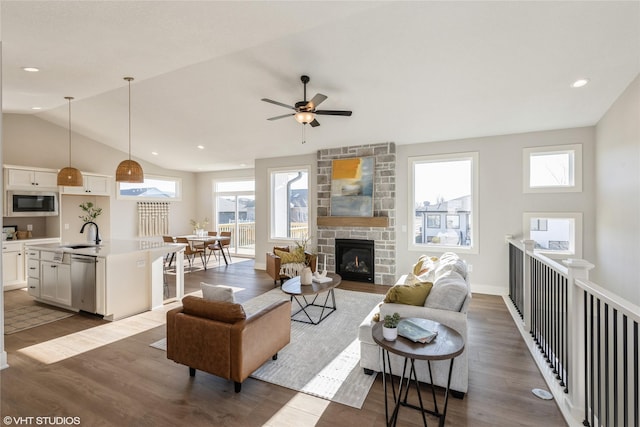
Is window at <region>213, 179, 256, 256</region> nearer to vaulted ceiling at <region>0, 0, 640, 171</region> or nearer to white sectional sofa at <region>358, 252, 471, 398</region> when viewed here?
vaulted ceiling at <region>0, 0, 640, 171</region>

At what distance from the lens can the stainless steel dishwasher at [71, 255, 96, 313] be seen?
3926 mm

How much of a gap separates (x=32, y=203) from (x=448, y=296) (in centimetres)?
751

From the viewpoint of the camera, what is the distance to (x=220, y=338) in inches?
92.8

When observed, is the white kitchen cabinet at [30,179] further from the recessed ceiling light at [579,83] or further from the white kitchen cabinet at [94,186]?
the recessed ceiling light at [579,83]

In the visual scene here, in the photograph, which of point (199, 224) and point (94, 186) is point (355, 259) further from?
point (94, 186)

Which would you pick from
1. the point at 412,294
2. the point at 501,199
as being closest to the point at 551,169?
the point at 501,199

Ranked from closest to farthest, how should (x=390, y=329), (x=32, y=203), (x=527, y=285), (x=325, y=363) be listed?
(x=390, y=329)
(x=325, y=363)
(x=527, y=285)
(x=32, y=203)

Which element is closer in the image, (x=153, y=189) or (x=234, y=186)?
(x=153, y=189)

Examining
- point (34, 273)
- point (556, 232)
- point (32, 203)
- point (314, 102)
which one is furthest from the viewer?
point (32, 203)

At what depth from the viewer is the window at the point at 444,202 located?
210 inches

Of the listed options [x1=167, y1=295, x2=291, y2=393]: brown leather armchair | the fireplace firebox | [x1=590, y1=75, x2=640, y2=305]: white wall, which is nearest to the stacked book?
[x1=167, y1=295, x2=291, y2=393]: brown leather armchair

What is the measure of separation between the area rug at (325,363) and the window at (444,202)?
7.84 feet

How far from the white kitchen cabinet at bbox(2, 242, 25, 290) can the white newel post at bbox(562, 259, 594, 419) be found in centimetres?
821

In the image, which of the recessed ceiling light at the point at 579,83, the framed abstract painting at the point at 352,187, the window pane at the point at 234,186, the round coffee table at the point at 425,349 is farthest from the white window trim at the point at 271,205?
the round coffee table at the point at 425,349
